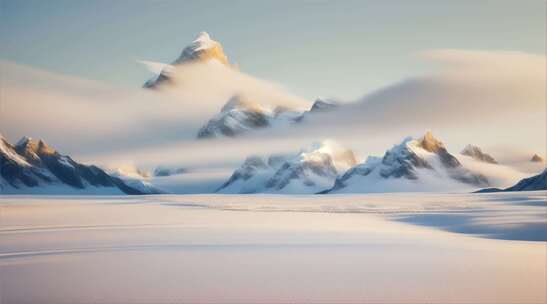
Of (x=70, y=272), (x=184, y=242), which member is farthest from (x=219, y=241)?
(x=70, y=272)

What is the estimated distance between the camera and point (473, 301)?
1272 centimetres

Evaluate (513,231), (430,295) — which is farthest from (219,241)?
(513,231)

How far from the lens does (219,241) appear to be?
24.3 metres

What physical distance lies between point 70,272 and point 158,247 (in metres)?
6.01

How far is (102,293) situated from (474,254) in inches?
510

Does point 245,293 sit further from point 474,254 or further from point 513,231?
point 513,231

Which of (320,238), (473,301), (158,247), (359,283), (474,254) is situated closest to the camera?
(473,301)

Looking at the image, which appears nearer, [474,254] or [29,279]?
[29,279]

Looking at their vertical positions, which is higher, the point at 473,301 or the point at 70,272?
the point at 70,272

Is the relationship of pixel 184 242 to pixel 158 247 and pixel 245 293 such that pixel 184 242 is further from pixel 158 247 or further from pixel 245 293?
pixel 245 293

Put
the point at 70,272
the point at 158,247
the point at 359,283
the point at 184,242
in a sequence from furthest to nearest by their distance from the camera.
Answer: the point at 184,242
the point at 158,247
the point at 70,272
the point at 359,283

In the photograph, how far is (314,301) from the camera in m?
12.8

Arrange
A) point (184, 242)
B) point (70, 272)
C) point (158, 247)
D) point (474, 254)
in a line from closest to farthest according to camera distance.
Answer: point (70, 272) → point (474, 254) → point (158, 247) → point (184, 242)

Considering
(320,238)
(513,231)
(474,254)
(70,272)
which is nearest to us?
(70,272)
